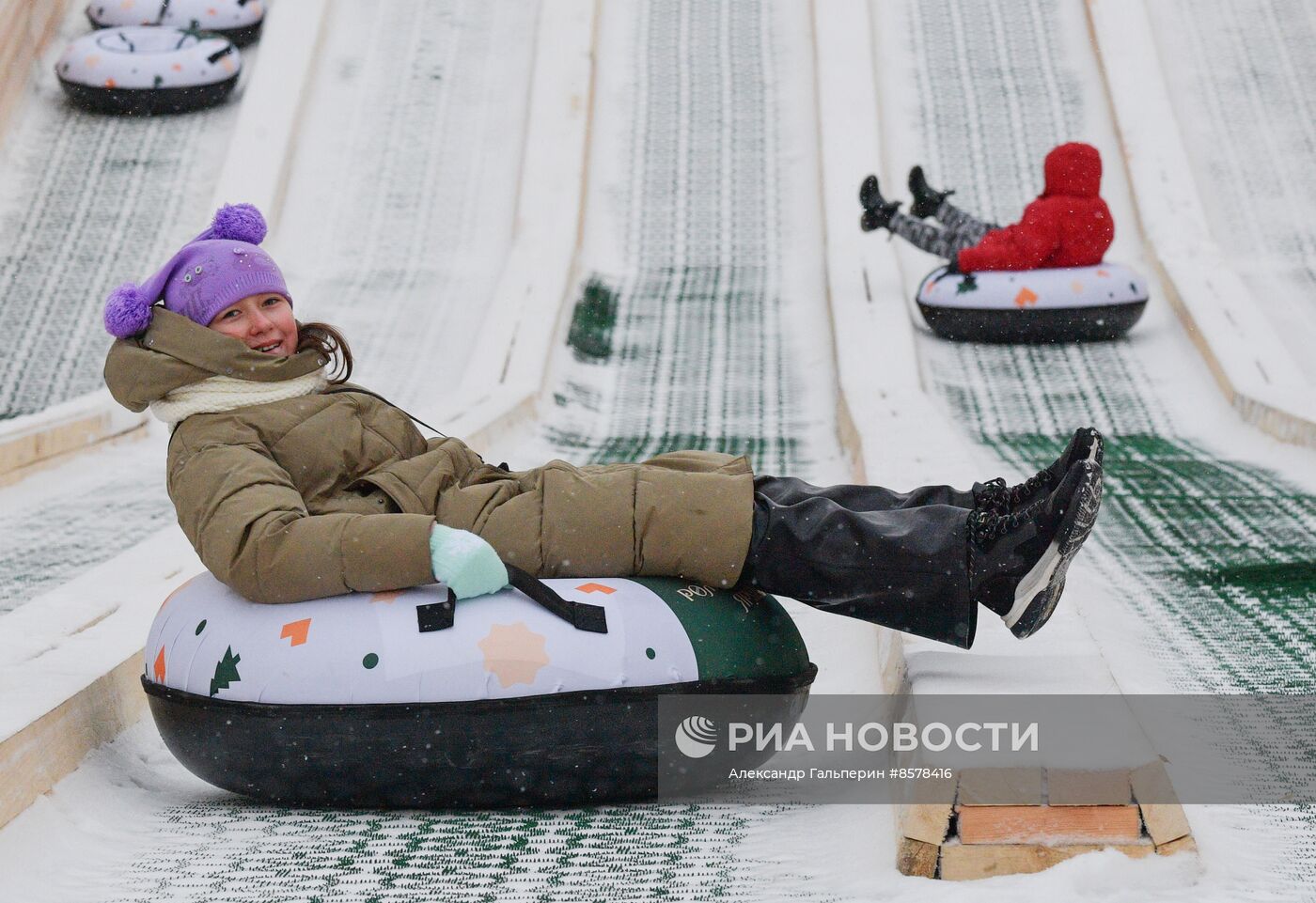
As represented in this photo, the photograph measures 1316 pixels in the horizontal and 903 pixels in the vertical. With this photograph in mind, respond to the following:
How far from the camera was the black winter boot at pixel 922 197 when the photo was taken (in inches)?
256

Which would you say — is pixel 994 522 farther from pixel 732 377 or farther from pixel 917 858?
pixel 732 377

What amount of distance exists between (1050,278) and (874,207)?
0.85 metres

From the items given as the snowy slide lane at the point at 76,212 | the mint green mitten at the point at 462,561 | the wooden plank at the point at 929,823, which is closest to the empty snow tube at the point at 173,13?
the snowy slide lane at the point at 76,212

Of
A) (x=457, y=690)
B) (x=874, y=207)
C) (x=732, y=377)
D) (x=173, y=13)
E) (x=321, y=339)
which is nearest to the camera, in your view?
(x=457, y=690)

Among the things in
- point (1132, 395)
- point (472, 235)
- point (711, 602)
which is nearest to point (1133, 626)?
point (711, 602)

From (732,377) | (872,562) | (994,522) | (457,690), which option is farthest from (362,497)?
(732,377)

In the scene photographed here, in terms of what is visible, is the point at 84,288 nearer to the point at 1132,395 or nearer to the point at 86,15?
the point at 86,15

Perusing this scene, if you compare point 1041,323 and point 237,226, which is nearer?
point 237,226

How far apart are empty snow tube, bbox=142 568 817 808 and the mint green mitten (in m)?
0.03

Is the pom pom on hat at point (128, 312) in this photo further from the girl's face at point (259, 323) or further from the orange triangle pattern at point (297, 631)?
the orange triangle pattern at point (297, 631)

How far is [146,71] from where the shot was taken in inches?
314

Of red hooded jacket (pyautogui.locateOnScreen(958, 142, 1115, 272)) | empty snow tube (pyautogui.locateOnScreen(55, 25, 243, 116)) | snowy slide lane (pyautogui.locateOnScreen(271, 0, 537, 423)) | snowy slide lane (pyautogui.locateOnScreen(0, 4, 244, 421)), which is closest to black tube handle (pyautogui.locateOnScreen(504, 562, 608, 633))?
snowy slide lane (pyautogui.locateOnScreen(271, 0, 537, 423))

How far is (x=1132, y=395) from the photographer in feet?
18.4

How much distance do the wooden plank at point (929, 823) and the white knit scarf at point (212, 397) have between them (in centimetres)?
107
